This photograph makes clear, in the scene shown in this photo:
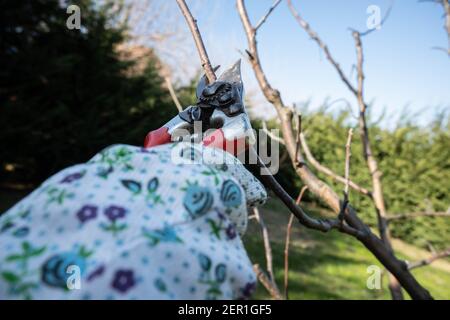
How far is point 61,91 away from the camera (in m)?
5.57

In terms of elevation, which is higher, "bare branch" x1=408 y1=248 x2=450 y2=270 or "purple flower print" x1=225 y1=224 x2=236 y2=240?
"purple flower print" x1=225 y1=224 x2=236 y2=240

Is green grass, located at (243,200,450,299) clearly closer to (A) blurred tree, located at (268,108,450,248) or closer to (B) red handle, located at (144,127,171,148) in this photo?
(A) blurred tree, located at (268,108,450,248)

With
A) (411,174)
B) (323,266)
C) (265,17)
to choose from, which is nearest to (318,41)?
(265,17)

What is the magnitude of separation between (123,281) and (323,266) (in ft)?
15.8

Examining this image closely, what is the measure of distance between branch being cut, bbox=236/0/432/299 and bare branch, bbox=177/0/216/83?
25 cm

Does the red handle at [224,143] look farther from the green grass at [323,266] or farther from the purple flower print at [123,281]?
the green grass at [323,266]

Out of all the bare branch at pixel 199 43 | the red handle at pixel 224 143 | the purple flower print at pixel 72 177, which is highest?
the bare branch at pixel 199 43

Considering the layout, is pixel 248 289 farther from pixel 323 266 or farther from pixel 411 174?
pixel 411 174

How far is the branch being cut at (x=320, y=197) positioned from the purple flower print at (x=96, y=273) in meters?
0.58

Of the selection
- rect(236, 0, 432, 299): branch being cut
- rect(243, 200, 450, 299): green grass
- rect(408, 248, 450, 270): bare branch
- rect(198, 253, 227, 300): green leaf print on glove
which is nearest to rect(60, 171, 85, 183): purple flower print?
rect(198, 253, 227, 300): green leaf print on glove

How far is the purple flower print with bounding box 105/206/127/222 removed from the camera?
587 millimetres

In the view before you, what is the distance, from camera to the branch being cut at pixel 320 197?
1.13m

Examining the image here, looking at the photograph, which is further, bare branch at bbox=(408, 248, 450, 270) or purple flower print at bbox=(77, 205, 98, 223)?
bare branch at bbox=(408, 248, 450, 270)

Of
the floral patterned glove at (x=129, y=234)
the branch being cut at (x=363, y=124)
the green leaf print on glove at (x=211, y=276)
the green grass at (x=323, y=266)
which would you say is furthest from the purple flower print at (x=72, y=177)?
the green grass at (x=323, y=266)
